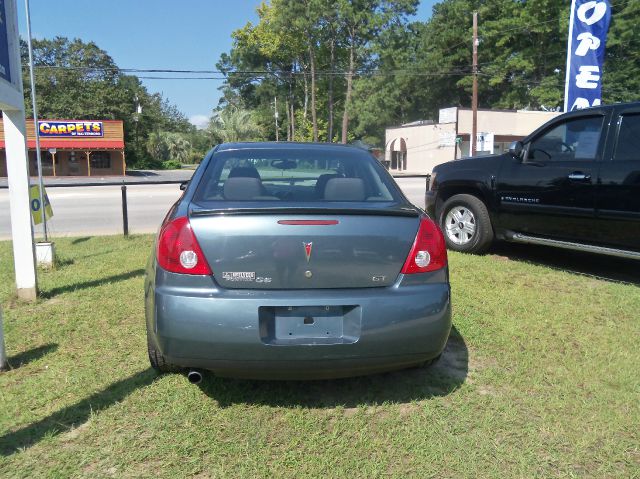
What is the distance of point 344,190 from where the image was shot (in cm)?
341

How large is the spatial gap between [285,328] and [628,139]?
439cm

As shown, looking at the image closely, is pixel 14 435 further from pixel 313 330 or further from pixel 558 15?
pixel 558 15

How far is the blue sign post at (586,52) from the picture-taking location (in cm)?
1080

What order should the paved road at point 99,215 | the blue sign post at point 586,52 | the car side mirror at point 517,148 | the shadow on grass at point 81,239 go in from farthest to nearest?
1. the blue sign post at point 586,52
2. the paved road at point 99,215
3. the shadow on grass at point 81,239
4. the car side mirror at point 517,148

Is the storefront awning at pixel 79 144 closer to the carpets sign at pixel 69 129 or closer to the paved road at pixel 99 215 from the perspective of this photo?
the carpets sign at pixel 69 129

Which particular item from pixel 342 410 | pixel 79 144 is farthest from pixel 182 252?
pixel 79 144

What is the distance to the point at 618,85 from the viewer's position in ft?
133

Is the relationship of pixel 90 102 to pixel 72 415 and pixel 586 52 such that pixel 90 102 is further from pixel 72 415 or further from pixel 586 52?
pixel 72 415

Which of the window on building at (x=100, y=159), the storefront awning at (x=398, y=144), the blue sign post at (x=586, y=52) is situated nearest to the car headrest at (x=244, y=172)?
the blue sign post at (x=586, y=52)

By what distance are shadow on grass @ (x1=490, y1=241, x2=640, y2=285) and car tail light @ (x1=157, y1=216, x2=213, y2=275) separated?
4.88m

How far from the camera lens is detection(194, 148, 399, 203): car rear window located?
3.38 m

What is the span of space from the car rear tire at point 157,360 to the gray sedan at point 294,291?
210 millimetres

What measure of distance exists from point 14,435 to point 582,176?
5416mm

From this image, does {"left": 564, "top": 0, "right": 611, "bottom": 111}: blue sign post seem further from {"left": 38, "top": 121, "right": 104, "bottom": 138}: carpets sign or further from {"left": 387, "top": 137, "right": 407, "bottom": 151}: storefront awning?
{"left": 38, "top": 121, "right": 104, "bottom": 138}: carpets sign
